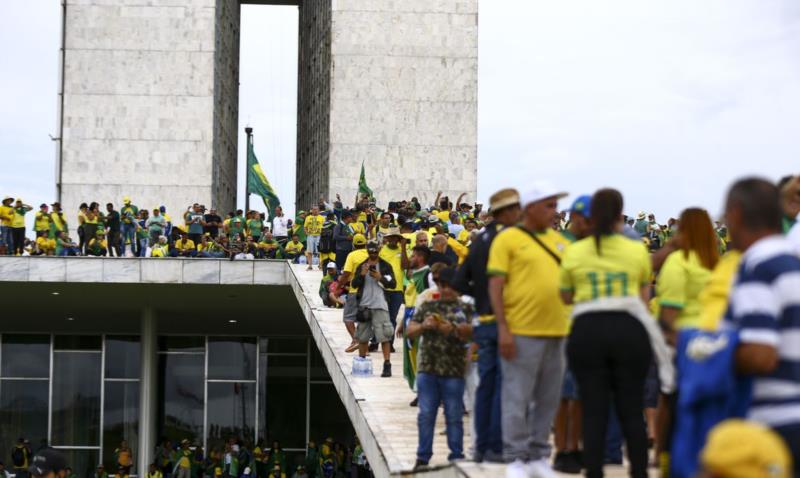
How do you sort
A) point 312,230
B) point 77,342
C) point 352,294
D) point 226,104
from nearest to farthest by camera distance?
point 352,294 → point 312,230 → point 77,342 → point 226,104

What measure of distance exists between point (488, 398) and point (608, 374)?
Result: 1548 mm

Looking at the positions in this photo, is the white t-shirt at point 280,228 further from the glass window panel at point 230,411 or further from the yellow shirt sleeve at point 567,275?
the yellow shirt sleeve at point 567,275

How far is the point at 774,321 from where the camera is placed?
397 centimetres

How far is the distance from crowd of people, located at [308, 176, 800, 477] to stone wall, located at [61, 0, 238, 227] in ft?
118

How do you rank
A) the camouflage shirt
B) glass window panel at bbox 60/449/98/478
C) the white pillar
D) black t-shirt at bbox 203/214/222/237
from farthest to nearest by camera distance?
1. glass window panel at bbox 60/449/98/478
2. the white pillar
3. black t-shirt at bbox 203/214/222/237
4. the camouflage shirt

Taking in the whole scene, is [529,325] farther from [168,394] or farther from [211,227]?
[168,394]

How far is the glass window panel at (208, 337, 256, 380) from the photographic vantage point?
3475 cm

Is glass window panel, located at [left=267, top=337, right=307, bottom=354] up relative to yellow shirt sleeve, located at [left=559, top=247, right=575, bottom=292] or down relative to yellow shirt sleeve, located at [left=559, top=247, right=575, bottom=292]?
down

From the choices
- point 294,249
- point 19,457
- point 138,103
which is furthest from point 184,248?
point 138,103

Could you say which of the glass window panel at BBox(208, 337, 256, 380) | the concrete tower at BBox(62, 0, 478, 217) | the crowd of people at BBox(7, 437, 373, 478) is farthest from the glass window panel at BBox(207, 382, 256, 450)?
the concrete tower at BBox(62, 0, 478, 217)

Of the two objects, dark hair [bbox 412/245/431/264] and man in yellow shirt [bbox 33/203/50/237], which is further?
man in yellow shirt [bbox 33/203/50/237]

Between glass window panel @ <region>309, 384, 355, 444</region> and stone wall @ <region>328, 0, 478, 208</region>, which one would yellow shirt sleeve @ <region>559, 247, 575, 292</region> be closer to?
glass window panel @ <region>309, 384, 355, 444</region>

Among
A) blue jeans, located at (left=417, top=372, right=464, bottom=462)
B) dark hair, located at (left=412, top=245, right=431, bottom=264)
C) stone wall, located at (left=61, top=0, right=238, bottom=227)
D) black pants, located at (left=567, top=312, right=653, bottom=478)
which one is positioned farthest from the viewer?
stone wall, located at (left=61, top=0, right=238, bottom=227)

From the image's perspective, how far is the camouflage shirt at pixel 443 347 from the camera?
8.44 meters
